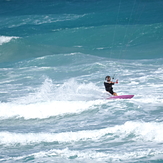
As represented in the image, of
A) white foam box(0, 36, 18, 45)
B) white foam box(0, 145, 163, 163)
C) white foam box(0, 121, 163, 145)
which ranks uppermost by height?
white foam box(0, 36, 18, 45)

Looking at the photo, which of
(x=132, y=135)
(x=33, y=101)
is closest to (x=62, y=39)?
(x=33, y=101)

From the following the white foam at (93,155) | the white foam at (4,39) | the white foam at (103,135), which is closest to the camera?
the white foam at (93,155)

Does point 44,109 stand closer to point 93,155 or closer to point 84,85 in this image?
point 84,85

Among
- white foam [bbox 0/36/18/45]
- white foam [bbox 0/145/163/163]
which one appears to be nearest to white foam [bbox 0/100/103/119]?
white foam [bbox 0/145/163/163]

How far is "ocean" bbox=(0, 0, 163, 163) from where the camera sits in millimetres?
9906

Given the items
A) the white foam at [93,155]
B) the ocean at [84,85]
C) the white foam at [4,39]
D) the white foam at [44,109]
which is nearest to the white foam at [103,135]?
the ocean at [84,85]

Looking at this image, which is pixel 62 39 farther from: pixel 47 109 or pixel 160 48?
pixel 47 109

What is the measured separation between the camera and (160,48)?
26.3 metres

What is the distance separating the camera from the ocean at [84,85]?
9.91 m

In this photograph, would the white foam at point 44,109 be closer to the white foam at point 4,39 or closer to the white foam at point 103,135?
the white foam at point 103,135

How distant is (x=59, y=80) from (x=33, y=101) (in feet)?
15.7

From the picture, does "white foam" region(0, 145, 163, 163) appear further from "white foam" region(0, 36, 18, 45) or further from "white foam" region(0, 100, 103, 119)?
"white foam" region(0, 36, 18, 45)

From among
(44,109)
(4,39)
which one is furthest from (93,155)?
(4,39)

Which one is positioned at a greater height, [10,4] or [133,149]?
[10,4]
